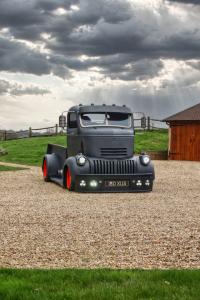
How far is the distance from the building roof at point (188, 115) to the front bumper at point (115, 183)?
19.0 m

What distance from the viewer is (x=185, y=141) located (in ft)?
118

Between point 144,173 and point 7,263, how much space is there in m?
9.65

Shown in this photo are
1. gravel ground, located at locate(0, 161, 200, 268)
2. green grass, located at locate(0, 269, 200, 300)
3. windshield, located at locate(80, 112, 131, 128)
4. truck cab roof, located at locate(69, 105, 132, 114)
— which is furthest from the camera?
truck cab roof, located at locate(69, 105, 132, 114)

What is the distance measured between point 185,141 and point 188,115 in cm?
179

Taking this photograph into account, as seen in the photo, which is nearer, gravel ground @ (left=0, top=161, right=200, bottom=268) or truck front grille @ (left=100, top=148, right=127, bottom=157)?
Answer: gravel ground @ (left=0, top=161, right=200, bottom=268)

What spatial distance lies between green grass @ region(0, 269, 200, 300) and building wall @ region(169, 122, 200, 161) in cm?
2871

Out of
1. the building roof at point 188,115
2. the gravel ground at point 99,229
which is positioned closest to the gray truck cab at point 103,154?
the gravel ground at point 99,229

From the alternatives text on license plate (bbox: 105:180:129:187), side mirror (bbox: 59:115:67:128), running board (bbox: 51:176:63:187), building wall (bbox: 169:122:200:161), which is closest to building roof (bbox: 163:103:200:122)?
building wall (bbox: 169:122:200:161)

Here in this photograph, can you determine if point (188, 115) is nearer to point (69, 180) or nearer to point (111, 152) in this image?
point (111, 152)

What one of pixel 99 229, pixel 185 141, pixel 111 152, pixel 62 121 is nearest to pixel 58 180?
pixel 62 121

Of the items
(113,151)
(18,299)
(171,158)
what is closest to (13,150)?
(171,158)

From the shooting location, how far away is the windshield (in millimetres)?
17359

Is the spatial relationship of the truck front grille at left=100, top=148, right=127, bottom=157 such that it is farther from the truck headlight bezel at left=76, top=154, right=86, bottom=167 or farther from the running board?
the running board

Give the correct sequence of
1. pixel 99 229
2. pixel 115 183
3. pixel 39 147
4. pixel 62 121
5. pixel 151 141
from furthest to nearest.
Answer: pixel 151 141 → pixel 39 147 → pixel 62 121 → pixel 115 183 → pixel 99 229
